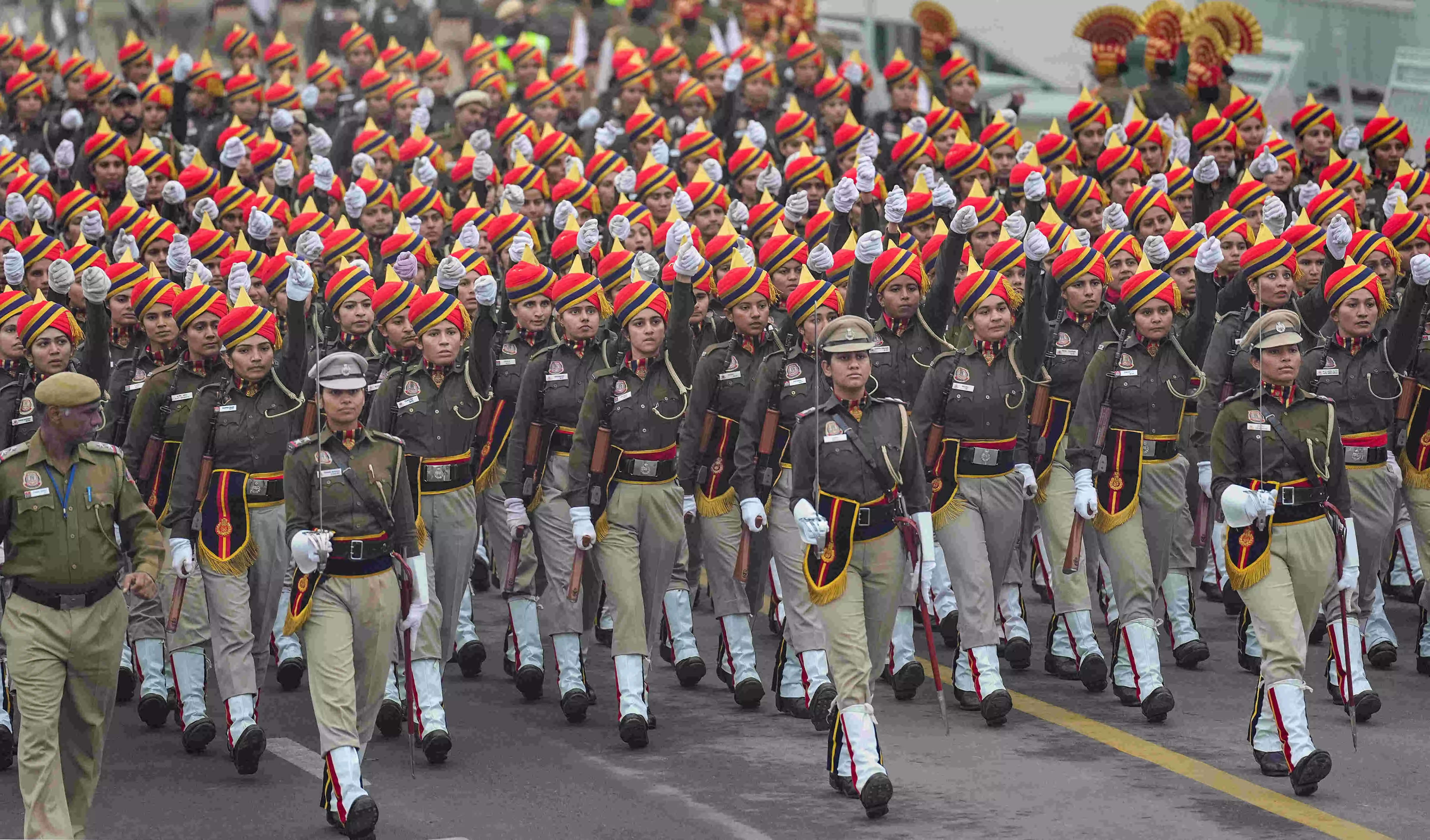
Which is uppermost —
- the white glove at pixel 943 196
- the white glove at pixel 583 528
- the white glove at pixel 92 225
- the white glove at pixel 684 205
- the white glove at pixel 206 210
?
the white glove at pixel 943 196

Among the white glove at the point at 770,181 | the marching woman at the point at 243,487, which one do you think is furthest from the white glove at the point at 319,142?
the marching woman at the point at 243,487

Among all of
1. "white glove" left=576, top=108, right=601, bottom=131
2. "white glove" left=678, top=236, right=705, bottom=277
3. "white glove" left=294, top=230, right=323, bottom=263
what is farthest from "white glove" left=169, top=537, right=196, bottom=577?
"white glove" left=576, top=108, right=601, bottom=131

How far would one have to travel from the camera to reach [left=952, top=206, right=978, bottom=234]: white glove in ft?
43.9

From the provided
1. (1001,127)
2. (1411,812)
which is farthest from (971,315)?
(1001,127)

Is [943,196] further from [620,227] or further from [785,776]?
[785,776]

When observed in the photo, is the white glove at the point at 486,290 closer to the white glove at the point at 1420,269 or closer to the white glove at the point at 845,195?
the white glove at the point at 845,195

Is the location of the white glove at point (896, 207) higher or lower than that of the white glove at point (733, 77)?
higher

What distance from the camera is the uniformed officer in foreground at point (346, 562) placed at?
34.2 ft

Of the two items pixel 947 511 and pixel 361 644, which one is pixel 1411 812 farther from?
pixel 361 644

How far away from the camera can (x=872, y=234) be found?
12891 millimetres

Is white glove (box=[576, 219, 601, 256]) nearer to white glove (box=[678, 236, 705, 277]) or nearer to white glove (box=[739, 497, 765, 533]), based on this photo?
white glove (box=[678, 236, 705, 277])

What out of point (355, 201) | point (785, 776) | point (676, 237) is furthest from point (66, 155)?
point (785, 776)

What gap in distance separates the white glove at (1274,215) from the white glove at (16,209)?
9.28m

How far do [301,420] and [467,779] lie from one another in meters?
2.25
